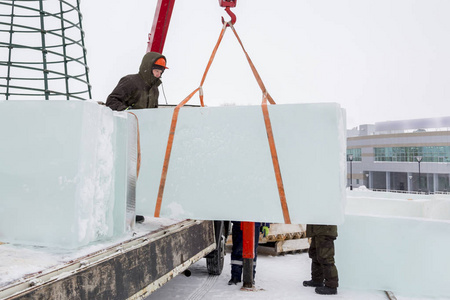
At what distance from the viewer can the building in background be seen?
46094mm

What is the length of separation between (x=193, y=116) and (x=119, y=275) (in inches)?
57.2

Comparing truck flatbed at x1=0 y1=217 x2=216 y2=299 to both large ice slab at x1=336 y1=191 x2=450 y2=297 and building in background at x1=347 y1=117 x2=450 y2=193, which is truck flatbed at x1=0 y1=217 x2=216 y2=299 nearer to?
large ice slab at x1=336 y1=191 x2=450 y2=297

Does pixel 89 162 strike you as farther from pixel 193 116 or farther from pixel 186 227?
pixel 186 227

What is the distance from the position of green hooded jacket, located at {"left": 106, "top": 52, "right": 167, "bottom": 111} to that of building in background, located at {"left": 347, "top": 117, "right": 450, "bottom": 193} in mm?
40894

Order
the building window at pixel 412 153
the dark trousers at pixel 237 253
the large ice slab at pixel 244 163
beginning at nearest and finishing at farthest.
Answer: the large ice slab at pixel 244 163 → the dark trousers at pixel 237 253 → the building window at pixel 412 153

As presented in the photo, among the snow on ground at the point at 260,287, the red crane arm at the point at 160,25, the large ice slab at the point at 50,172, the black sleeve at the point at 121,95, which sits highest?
the red crane arm at the point at 160,25

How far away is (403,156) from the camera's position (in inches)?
1939

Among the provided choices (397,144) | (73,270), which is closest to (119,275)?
(73,270)

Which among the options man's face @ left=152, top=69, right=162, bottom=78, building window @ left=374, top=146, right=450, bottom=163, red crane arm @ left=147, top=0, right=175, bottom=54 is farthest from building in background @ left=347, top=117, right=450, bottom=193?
man's face @ left=152, top=69, right=162, bottom=78

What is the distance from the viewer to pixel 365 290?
17.3 feet

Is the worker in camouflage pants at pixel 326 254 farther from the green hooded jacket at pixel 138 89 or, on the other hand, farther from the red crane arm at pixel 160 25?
the red crane arm at pixel 160 25

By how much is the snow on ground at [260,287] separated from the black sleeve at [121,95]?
2.45 m

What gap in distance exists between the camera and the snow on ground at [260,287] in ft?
16.3

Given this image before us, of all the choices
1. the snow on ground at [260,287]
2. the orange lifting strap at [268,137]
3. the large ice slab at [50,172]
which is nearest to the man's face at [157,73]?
the orange lifting strap at [268,137]
